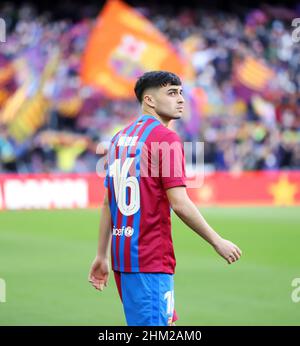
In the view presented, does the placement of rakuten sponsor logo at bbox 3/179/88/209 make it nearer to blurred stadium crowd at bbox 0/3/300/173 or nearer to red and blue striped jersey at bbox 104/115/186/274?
blurred stadium crowd at bbox 0/3/300/173

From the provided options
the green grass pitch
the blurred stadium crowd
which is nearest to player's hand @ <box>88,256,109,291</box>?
the green grass pitch

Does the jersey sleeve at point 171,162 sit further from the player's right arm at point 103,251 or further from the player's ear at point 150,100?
the player's right arm at point 103,251

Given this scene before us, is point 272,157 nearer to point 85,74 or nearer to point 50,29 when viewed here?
point 85,74

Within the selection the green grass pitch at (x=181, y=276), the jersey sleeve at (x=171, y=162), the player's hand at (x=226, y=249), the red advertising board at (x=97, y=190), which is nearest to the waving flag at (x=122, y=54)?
the red advertising board at (x=97, y=190)

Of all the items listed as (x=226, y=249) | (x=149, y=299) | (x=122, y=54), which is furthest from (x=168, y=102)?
(x=122, y=54)

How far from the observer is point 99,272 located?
5.18 meters

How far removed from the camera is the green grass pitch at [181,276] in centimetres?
790

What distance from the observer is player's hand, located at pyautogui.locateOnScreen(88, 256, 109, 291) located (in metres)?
5.16

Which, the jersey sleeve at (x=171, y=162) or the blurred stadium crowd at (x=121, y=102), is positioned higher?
the blurred stadium crowd at (x=121, y=102)

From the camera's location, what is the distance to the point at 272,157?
26688mm

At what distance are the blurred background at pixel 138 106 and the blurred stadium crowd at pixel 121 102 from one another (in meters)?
0.04

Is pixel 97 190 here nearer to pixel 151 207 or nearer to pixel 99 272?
pixel 99 272

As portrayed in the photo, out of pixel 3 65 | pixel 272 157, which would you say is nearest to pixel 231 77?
pixel 272 157

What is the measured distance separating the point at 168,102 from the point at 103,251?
1.05 meters
